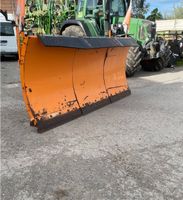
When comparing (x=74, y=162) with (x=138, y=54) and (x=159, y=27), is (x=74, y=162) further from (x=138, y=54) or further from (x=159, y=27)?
(x=159, y=27)

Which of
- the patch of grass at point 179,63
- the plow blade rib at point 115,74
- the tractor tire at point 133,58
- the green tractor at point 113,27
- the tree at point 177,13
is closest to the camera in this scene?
the plow blade rib at point 115,74

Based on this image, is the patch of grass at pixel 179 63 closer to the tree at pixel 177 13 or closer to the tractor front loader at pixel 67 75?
the tractor front loader at pixel 67 75

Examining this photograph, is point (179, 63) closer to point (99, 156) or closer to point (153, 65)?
point (153, 65)

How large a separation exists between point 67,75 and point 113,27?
13.3ft

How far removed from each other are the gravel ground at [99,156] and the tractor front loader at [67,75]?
0.73 ft

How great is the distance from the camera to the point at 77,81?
5301 millimetres

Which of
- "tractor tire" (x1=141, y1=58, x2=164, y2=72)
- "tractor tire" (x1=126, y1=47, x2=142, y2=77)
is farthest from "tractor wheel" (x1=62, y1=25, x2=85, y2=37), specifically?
"tractor tire" (x1=141, y1=58, x2=164, y2=72)

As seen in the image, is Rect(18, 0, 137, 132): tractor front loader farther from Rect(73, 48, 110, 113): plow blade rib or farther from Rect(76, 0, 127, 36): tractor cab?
Rect(76, 0, 127, 36): tractor cab

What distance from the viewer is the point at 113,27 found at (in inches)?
342

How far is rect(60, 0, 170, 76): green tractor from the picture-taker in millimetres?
8516

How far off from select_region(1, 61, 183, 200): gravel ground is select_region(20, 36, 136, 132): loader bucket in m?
0.21

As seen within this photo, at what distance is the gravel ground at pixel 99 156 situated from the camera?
2980mm

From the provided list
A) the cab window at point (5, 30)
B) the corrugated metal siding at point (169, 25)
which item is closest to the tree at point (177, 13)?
the corrugated metal siding at point (169, 25)

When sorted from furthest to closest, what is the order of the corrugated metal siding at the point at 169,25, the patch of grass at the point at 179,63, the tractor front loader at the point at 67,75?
the corrugated metal siding at the point at 169,25 → the patch of grass at the point at 179,63 → the tractor front loader at the point at 67,75
